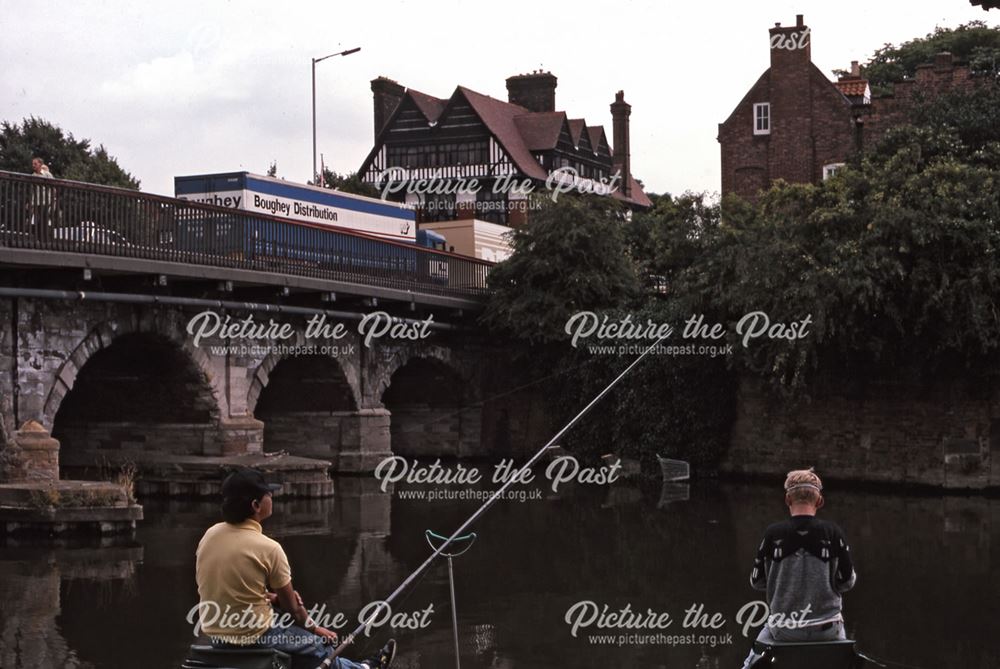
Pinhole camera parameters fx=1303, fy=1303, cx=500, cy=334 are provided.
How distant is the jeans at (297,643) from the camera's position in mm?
6523

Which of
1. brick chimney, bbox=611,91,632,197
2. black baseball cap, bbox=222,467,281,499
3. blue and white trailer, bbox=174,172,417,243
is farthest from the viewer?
brick chimney, bbox=611,91,632,197

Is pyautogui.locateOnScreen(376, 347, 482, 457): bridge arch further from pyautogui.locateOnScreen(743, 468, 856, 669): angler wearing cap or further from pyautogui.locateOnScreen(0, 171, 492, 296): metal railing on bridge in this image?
pyautogui.locateOnScreen(743, 468, 856, 669): angler wearing cap

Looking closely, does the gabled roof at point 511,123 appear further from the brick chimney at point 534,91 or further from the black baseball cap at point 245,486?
the black baseball cap at point 245,486

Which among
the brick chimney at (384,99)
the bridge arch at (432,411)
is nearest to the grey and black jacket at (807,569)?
the bridge arch at (432,411)

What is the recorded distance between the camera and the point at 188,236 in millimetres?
21609

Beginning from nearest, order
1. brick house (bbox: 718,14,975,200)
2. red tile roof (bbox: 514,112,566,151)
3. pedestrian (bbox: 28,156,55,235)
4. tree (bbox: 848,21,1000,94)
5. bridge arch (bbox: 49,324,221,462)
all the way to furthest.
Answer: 1. pedestrian (bbox: 28,156,55,235)
2. bridge arch (bbox: 49,324,221,462)
3. brick house (bbox: 718,14,975,200)
4. tree (bbox: 848,21,1000,94)
5. red tile roof (bbox: 514,112,566,151)

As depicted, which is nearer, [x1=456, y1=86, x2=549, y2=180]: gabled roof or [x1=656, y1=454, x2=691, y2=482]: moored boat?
[x1=656, y1=454, x2=691, y2=482]: moored boat

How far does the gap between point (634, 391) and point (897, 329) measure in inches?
251

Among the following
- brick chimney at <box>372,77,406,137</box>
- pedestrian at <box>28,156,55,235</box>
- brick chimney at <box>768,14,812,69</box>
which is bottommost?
pedestrian at <box>28,156,55,235</box>

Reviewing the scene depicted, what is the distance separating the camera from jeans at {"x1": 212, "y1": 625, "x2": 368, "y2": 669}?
257 inches

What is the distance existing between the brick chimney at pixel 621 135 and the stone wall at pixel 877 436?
30394mm

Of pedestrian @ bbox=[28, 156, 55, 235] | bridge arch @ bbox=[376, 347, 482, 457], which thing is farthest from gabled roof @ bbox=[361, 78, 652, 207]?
pedestrian @ bbox=[28, 156, 55, 235]

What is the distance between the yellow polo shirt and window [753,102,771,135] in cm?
3653

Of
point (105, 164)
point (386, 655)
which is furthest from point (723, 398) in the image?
point (105, 164)
